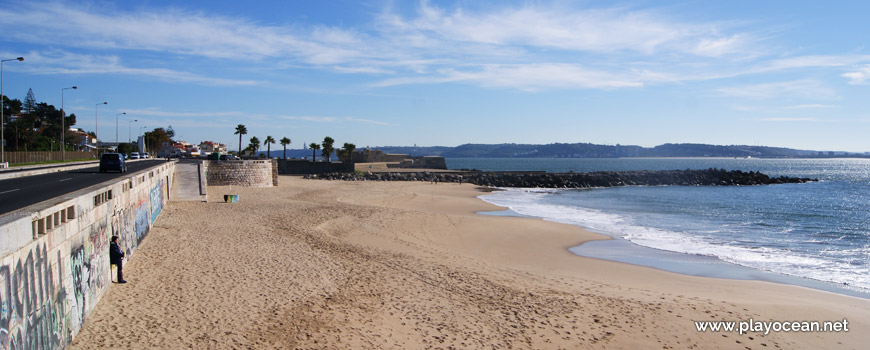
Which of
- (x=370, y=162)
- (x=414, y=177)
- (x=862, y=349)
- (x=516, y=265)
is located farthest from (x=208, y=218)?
(x=370, y=162)

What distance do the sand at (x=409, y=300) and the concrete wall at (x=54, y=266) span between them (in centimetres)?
56

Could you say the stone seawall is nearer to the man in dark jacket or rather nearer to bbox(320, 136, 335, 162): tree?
bbox(320, 136, 335, 162): tree

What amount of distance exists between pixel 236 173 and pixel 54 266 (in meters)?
34.9

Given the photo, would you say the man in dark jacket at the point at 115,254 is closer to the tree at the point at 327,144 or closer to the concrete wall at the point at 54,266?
the concrete wall at the point at 54,266

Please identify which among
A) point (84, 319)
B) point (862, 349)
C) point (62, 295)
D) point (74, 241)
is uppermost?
point (74, 241)

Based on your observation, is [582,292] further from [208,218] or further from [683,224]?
[683,224]

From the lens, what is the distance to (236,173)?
A: 40.6 meters

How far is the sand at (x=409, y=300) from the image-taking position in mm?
9156

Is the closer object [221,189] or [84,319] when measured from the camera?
[84,319]

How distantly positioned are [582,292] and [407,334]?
5.31 meters

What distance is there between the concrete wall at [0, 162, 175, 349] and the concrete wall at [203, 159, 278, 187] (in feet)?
96.2

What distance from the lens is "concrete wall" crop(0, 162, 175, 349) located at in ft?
18.6

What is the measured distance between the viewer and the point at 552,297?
40.1 ft

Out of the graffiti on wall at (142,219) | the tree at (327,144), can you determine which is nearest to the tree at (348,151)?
the tree at (327,144)
